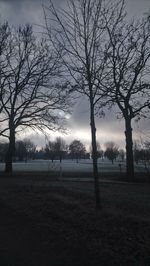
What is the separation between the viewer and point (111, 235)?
21.5 ft

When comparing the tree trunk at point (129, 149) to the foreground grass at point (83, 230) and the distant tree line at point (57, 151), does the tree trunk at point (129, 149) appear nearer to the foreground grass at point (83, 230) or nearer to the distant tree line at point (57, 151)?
the foreground grass at point (83, 230)

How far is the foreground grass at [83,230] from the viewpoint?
17.4 ft

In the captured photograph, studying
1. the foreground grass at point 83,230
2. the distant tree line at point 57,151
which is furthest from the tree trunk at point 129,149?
the distant tree line at point 57,151

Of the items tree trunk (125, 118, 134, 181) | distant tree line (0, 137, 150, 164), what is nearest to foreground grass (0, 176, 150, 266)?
tree trunk (125, 118, 134, 181)

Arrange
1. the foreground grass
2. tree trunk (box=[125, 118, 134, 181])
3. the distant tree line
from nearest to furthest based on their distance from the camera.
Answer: the foreground grass < tree trunk (box=[125, 118, 134, 181]) < the distant tree line

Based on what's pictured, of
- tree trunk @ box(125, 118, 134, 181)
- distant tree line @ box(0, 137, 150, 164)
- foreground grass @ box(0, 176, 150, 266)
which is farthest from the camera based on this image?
distant tree line @ box(0, 137, 150, 164)

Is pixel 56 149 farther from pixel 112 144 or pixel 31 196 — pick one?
pixel 31 196

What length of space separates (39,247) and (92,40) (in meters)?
7.44

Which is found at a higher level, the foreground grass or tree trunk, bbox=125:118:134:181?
tree trunk, bbox=125:118:134:181

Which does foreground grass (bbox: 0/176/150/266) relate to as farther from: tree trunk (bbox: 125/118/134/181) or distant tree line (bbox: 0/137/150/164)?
distant tree line (bbox: 0/137/150/164)

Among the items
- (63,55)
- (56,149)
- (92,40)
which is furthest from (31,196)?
(56,149)

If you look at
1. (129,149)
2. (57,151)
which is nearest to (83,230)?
(129,149)

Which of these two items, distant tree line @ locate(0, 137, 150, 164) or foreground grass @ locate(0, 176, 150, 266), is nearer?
foreground grass @ locate(0, 176, 150, 266)

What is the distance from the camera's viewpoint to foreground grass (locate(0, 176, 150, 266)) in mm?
5312
